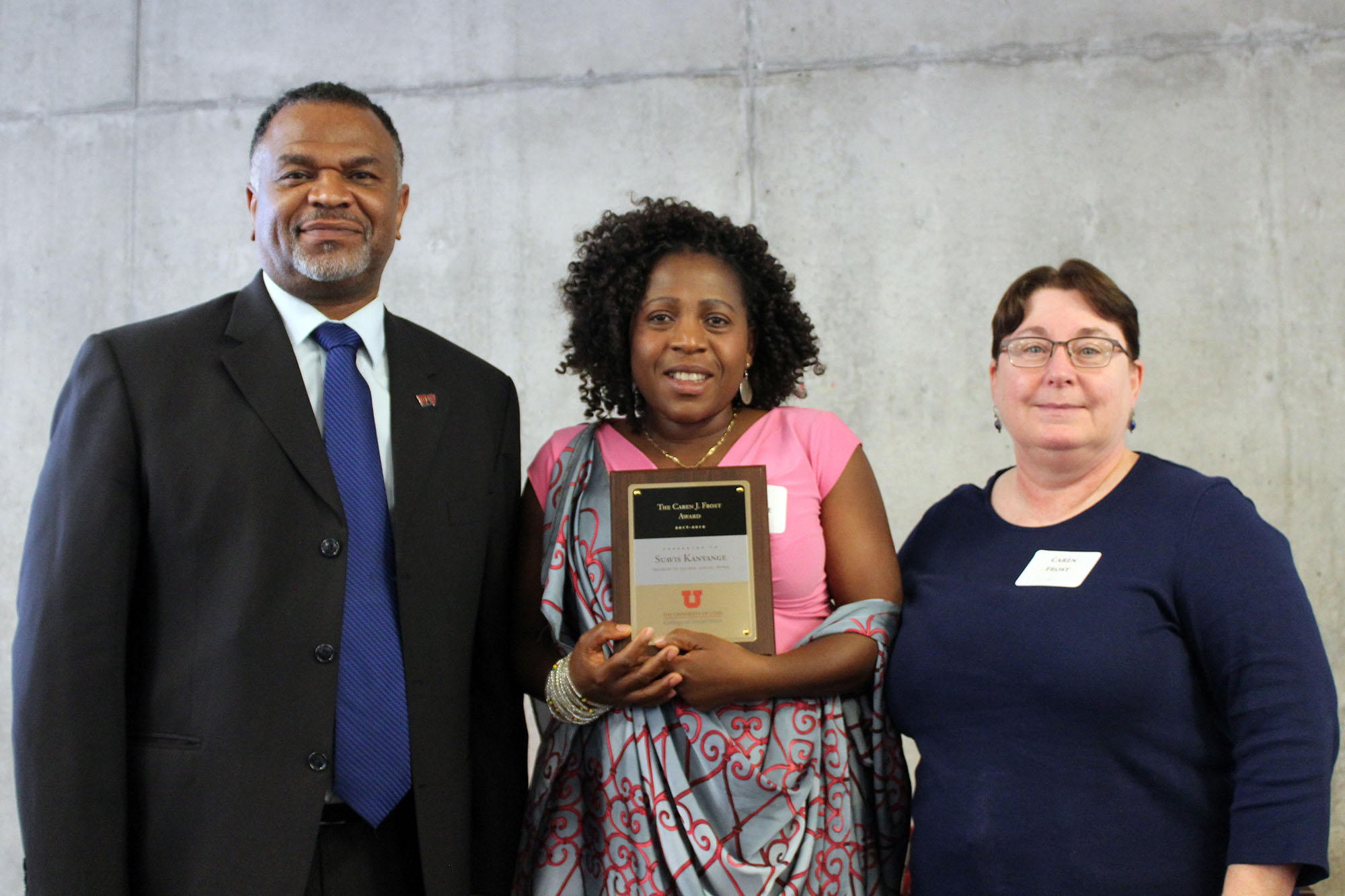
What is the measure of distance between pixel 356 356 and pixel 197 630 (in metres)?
0.60

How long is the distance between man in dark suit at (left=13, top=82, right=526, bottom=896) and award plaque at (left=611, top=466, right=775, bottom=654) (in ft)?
1.18

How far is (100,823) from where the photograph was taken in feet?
5.62

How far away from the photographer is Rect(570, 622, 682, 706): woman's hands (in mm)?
1861

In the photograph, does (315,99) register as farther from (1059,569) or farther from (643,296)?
(1059,569)

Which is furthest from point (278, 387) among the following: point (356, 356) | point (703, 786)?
point (703, 786)

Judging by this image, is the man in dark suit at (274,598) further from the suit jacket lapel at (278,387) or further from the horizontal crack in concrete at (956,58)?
the horizontal crack in concrete at (956,58)

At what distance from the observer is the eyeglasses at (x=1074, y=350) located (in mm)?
1958

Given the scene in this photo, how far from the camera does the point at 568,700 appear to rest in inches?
78.2

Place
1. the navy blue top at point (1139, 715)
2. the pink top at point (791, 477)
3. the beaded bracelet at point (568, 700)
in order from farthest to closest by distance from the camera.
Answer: the pink top at point (791, 477)
the beaded bracelet at point (568, 700)
the navy blue top at point (1139, 715)

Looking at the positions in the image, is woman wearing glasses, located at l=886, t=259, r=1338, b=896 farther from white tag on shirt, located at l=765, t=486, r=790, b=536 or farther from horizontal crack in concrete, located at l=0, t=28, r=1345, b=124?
horizontal crack in concrete, located at l=0, t=28, r=1345, b=124

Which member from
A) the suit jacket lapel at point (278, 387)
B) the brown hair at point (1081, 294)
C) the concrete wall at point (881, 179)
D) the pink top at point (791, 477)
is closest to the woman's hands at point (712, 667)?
the pink top at point (791, 477)

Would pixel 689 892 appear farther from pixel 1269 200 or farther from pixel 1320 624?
pixel 1269 200

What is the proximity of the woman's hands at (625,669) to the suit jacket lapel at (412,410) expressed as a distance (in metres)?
0.43

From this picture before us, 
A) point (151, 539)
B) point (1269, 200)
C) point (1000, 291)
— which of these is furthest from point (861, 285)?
point (151, 539)
